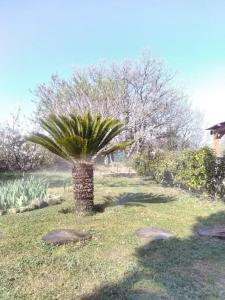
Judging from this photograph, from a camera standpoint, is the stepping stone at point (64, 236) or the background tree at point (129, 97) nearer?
the stepping stone at point (64, 236)

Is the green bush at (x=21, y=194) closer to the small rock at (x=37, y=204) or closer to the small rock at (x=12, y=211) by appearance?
the small rock at (x=37, y=204)

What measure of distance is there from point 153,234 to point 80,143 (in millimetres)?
2335

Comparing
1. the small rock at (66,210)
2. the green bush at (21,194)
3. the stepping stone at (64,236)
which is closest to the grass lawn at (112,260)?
the stepping stone at (64,236)

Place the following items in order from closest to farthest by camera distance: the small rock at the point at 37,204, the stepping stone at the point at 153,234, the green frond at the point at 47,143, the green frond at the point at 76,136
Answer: the stepping stone at the point at 153,234 < the green frond at the point at 76,136 < the green frond at the point at 47,143 < the small rock at the point at 37,204

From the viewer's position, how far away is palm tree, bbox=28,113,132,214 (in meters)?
6.99

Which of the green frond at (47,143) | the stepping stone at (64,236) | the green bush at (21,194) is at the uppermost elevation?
the green frond at (47,143)

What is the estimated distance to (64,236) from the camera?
5.27 m

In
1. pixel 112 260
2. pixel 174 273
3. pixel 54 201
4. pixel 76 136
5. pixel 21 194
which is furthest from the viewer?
pixel 54 201

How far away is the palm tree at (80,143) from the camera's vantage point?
275 inches

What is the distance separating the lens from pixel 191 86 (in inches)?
938

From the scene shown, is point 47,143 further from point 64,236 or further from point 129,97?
point 129,97

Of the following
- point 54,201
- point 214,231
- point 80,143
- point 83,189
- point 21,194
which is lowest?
point 214,231

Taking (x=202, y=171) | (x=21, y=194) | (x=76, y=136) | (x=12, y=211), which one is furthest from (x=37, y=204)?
(x=202, y=171)

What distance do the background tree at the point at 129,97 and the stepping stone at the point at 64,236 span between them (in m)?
13.2
